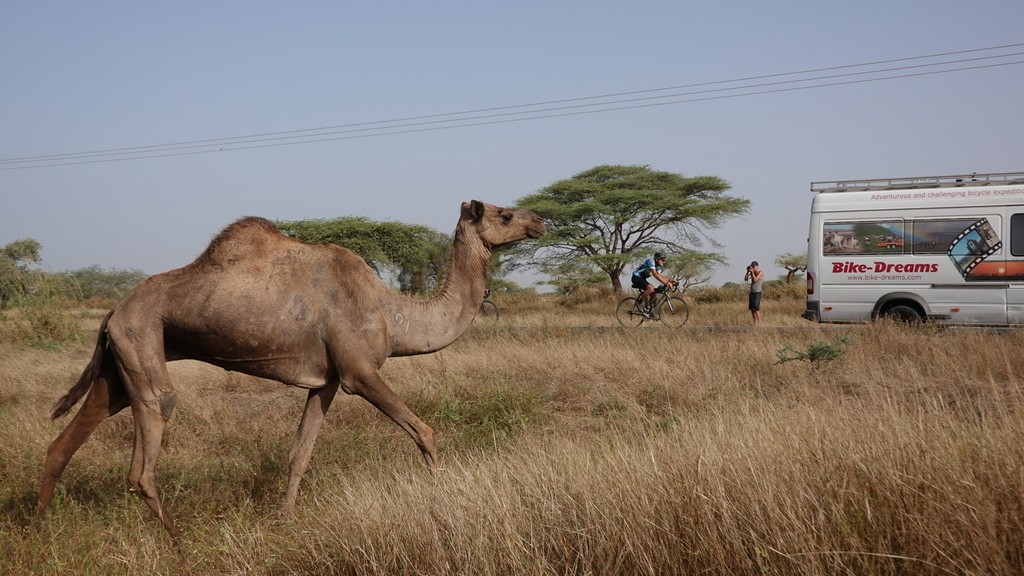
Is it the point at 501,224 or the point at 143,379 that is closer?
the point at 143,379

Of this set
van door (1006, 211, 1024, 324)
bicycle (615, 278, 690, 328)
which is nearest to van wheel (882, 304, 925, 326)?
van door (1006, 211, 1024, 324)

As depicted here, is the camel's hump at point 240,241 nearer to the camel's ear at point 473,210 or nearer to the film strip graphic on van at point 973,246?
the camel's ear at point 473,210

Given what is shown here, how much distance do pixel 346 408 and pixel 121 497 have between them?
2682mm

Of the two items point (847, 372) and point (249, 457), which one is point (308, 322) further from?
point (847, 372)

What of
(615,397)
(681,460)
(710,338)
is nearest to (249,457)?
(615,397)

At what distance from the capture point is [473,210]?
22.7 feet

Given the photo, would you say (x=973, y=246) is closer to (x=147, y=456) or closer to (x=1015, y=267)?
(x=1015, y=267)

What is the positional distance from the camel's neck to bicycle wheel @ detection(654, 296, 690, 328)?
47.3 ft

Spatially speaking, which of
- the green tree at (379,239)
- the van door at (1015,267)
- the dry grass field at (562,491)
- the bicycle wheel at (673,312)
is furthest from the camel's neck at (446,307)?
the green tree at (379,239)

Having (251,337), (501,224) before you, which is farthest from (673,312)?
(251,337)

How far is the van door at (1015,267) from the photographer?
16.6 m

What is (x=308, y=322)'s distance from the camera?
6.08 meters

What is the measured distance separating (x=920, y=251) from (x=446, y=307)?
14.0 metres

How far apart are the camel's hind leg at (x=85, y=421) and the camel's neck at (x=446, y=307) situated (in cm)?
207
